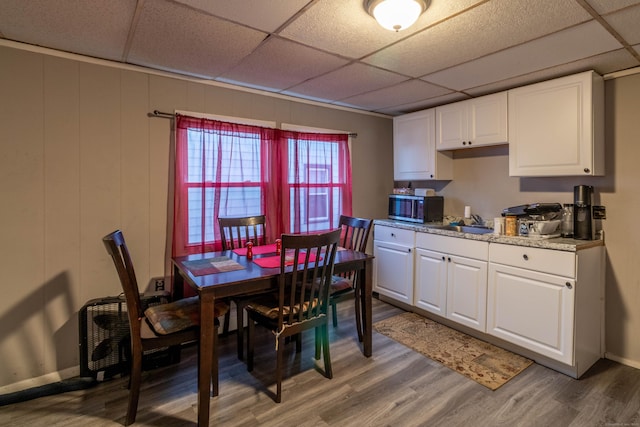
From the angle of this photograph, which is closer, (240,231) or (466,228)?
(240,231)

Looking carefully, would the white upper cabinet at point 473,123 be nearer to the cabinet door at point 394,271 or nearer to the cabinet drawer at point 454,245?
the cabinet drawer at point 454,245

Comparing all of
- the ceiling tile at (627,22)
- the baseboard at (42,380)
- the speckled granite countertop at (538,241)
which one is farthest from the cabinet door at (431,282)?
the baseboard at (42,380)

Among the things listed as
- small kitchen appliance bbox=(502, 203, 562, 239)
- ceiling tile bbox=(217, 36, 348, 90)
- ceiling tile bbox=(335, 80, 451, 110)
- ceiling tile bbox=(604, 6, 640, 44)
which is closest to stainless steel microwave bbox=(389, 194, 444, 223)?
small kitchen appliance bbox=(502, 203, 562, 239)

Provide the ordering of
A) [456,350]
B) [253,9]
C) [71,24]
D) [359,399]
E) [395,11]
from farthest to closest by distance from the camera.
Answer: [456,350]
[359,399]
[71,24]
[253,9]
[395,11]

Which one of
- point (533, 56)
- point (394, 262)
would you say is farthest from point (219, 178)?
point (533, 56)

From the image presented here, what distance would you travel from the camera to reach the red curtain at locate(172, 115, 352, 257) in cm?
278

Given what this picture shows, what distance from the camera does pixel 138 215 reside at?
2629 mm

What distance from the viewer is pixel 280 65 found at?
8.23 feet

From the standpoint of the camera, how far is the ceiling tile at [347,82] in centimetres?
263

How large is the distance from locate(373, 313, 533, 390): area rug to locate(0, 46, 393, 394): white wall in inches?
83.7

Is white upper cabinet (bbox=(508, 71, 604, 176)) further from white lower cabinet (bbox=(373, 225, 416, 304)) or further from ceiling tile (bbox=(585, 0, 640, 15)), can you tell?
white lower cabinet (bbox=(373, 225, 416, 304))

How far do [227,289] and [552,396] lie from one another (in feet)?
7.01

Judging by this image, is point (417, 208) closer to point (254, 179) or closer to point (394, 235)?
point (394, 235)

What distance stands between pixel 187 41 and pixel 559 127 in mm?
2670
